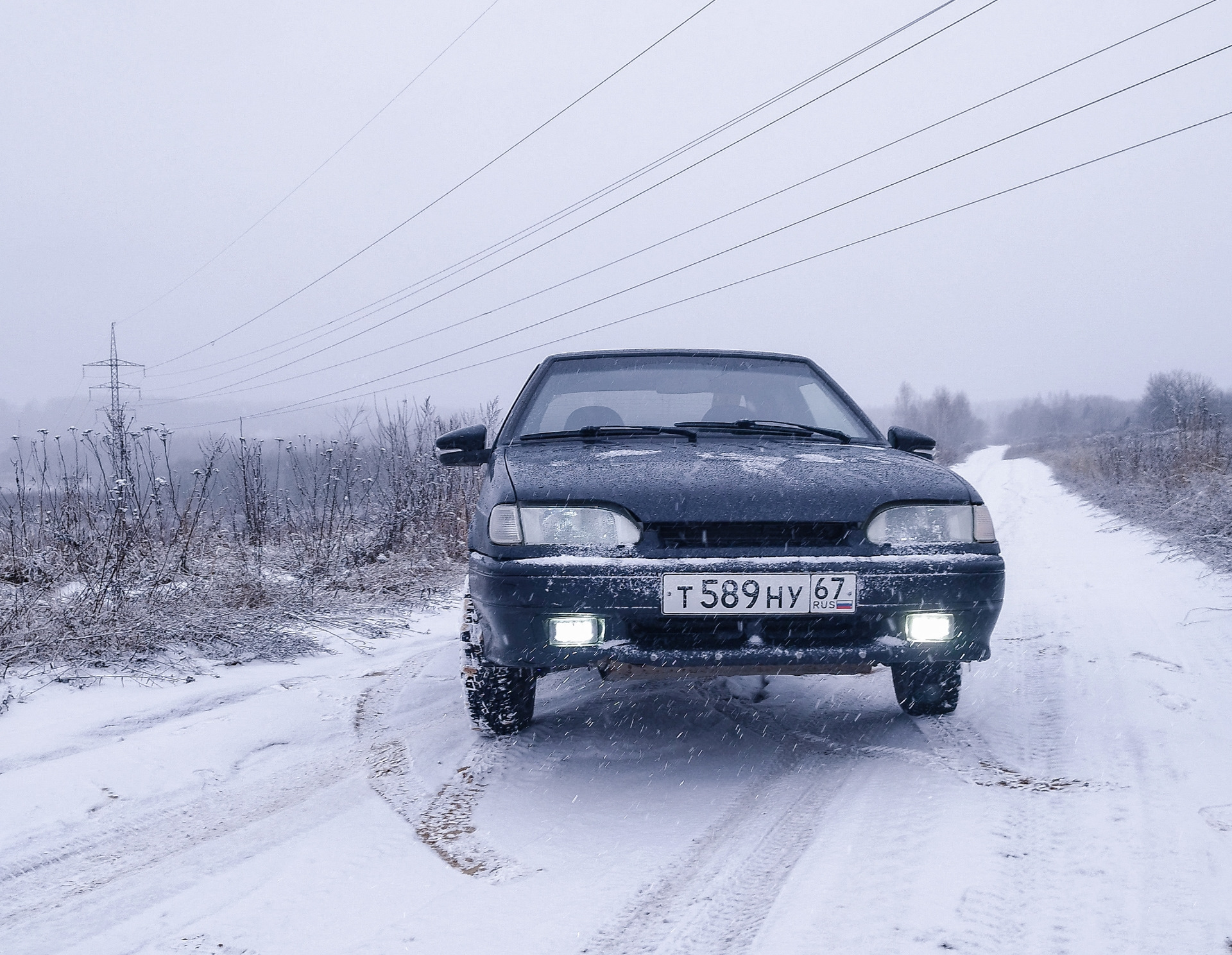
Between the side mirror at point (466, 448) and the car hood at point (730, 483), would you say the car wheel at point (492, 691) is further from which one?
the side mirror at point (466, 448)

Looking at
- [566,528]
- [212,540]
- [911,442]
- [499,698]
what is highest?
[911,442]

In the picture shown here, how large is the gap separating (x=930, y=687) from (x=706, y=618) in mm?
1123

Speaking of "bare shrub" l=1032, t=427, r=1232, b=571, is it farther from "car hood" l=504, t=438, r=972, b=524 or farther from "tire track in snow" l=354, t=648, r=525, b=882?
"tire track in snow" l=354, t=648, r=525, b=882

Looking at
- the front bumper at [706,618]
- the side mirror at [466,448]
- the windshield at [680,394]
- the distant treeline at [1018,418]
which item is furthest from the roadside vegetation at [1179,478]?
the distant treeline at [1018,418]

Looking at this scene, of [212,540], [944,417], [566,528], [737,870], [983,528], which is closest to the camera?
[737,870]

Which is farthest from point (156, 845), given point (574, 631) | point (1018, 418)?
point (1018, 418)

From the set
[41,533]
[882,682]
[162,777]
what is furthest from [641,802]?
[41,533]

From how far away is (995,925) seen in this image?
1.63m

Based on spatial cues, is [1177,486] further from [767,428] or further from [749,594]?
[749,594]

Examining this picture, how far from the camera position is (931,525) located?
102 inches

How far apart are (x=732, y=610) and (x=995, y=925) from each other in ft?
3.24

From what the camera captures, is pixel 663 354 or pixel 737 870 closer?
pixel 737 870

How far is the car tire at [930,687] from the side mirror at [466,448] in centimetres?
180

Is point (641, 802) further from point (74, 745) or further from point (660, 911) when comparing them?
point (74, 745)
